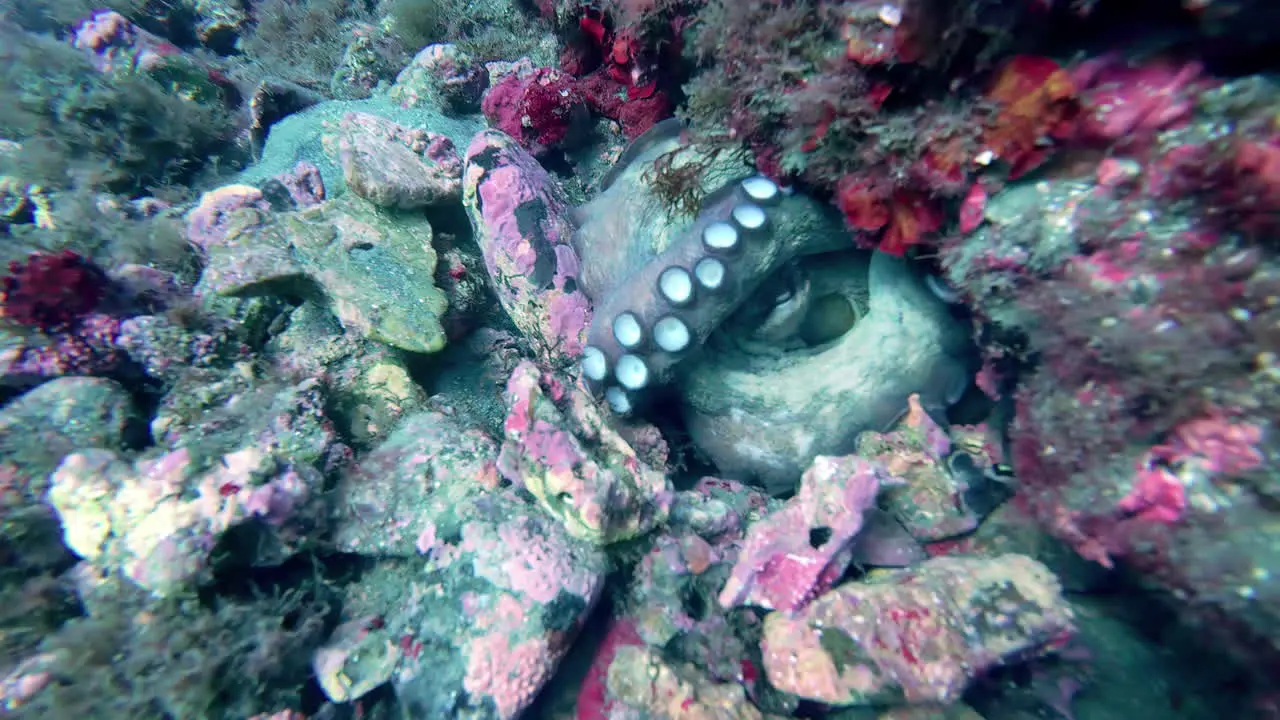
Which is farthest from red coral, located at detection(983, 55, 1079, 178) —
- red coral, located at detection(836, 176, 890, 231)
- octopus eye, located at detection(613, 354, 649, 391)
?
octopus eye, located at detection(613, 354, 649, 391)

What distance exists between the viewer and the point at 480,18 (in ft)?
23.9

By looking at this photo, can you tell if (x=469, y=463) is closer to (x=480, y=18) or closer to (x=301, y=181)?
(x=301, y=181)

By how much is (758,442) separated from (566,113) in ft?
13.1

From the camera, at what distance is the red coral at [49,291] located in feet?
12.5

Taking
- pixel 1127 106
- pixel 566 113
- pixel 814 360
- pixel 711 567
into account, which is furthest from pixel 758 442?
pixel 566 113

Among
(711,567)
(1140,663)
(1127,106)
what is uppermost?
(1127,106)

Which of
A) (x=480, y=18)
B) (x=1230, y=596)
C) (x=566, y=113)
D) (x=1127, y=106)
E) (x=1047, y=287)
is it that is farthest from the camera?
(x=480, y=18)

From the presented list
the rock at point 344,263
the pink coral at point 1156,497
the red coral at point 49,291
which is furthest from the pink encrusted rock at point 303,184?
the pink coral at point 1156,497

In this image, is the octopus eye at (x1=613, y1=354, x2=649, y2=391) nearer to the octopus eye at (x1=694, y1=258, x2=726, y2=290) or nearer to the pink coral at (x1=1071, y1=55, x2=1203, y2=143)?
the octopus eye at (x1=694, y1=258, x2=726, y2=290)

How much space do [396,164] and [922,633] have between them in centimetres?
538

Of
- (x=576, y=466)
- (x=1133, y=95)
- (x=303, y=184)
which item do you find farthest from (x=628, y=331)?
(x=303, y=184)

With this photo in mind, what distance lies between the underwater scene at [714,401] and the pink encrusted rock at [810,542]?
29mm

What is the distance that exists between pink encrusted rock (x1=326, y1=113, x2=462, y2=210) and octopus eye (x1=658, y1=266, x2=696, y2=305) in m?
2.45

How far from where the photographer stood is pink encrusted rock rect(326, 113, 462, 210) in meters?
4.29
